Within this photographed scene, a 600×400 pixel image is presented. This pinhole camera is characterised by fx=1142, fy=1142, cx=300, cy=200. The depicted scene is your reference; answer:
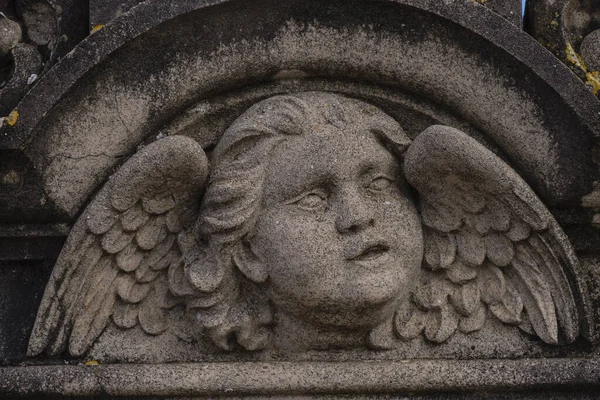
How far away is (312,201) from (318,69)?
0.44 m

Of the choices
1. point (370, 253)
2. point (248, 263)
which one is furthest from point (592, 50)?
point (248, 263)

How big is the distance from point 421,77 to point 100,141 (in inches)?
40.6

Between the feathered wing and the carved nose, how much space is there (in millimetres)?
448

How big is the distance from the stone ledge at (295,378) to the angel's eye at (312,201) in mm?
485

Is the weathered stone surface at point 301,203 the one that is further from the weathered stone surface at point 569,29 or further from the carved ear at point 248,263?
the weathered stone surface at point 569,29

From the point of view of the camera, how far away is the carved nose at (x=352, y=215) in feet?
11.3

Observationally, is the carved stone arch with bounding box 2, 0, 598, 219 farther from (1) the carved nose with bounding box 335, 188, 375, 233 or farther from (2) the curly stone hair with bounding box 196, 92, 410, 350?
(1) the carved nose with bounding box 335, 188, 375, 233

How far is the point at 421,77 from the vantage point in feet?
11.8

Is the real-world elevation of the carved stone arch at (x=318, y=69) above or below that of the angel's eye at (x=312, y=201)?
above

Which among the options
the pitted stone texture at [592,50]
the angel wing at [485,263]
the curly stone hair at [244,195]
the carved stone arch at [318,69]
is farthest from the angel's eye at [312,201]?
the pitted stone texture at [592,50]

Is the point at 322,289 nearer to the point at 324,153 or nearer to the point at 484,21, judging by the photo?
the point at 324,153

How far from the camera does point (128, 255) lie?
11.8 feet

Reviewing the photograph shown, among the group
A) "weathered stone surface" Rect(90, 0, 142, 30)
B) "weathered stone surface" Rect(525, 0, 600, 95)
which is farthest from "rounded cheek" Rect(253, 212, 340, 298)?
"weathered stone surface" Rect(525, 0, 600, 95)

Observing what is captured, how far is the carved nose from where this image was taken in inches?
135
